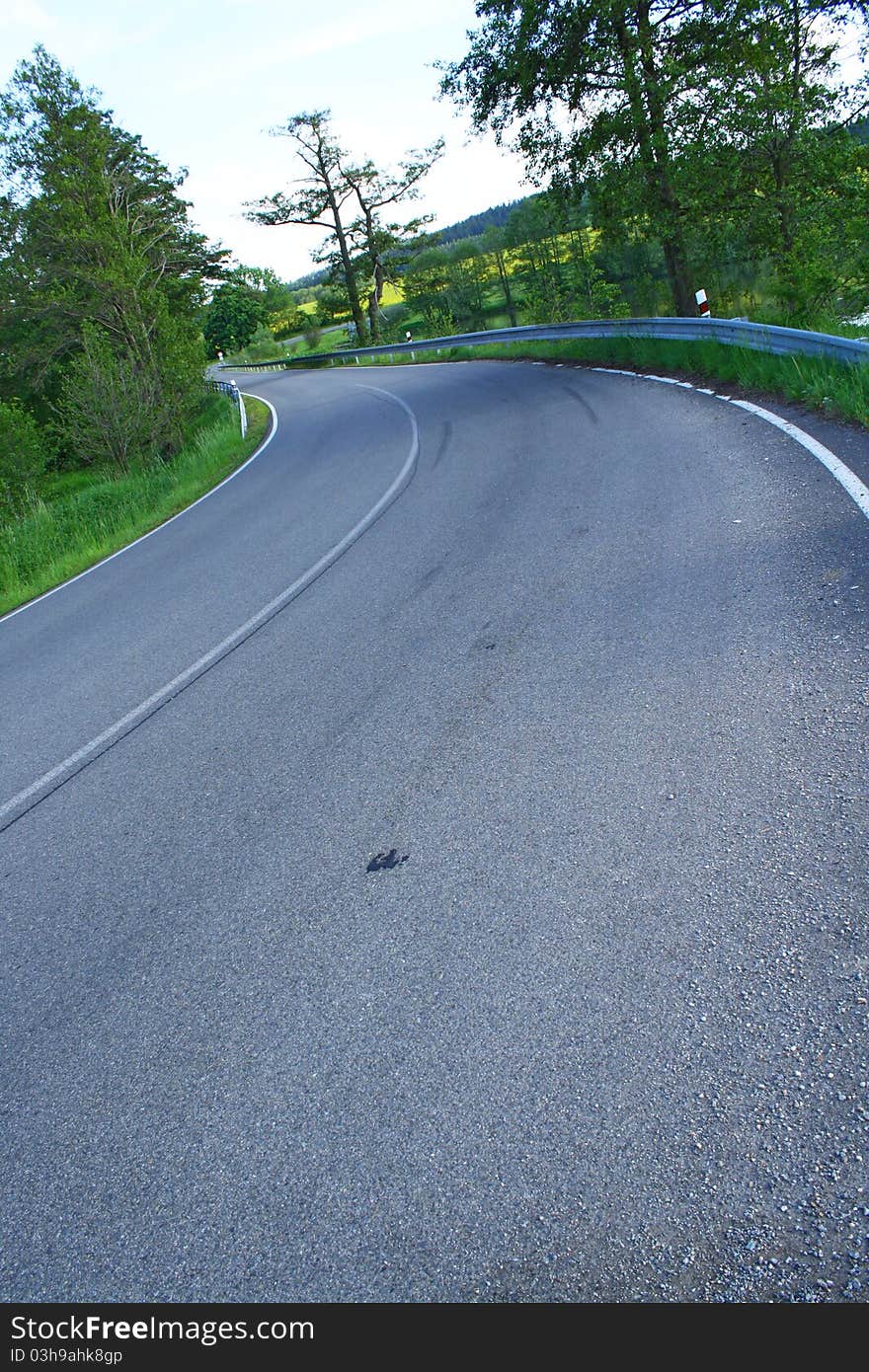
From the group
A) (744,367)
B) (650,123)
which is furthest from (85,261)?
(744,367)

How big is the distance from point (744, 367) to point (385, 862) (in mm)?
11142

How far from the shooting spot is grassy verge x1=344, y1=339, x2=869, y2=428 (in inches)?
351

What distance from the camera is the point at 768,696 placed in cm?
→ 417

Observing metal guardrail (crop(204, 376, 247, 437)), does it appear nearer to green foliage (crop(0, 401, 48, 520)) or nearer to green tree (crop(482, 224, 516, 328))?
green foliage (crop(0, 401, 48, 520))

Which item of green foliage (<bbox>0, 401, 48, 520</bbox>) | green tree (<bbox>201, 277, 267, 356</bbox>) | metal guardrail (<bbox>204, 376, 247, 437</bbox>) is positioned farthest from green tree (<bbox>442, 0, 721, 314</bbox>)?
green tree (<bbox>201, 277, 267, 356</bbox>)

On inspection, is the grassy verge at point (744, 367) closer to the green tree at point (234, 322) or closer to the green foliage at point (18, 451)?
the green foliage at point (18, 451)

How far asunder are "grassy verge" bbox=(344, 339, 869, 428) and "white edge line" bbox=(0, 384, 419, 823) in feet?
16.9

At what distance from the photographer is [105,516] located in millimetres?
17172

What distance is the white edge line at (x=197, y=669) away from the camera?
5.42m

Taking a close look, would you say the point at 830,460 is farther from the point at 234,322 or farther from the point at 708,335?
the point at 234,322

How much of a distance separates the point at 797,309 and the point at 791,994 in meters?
15.3

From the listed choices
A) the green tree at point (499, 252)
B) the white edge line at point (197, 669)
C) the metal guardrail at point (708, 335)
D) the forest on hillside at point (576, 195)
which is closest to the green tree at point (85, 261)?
the forest on hillside at point (576, 195)

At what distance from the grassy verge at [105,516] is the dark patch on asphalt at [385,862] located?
31.4 feet
